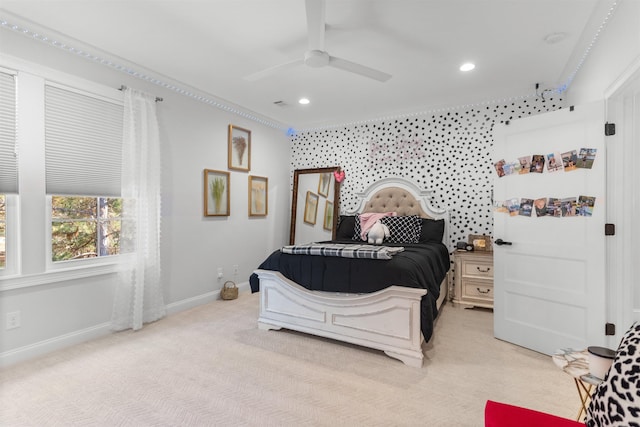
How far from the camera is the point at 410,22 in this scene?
2375mm

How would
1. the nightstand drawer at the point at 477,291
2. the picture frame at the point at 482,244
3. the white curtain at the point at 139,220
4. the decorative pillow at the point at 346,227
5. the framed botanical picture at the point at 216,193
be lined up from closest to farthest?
the white curtain at the point at 139,220 < the nightstand drawer at the point at 477,291 < the picture frame at the point at 482,244 < the framed botanical picture at the point at 216,193 < the decorative pillow at the point at 346,227

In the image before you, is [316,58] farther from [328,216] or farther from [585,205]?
[328,216]

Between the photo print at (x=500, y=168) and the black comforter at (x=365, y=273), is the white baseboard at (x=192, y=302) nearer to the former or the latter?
the black comforter at (x=365, y=273)

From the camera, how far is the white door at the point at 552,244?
2.31m

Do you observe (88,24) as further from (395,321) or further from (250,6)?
(395,321)

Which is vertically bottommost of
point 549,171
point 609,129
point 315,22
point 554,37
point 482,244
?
point 482,244

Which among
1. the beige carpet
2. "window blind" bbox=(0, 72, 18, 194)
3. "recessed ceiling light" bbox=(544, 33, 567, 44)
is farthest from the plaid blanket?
"window blind" bbox=(0, 72, 18, 194)

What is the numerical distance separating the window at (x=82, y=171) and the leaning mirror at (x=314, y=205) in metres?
2.69

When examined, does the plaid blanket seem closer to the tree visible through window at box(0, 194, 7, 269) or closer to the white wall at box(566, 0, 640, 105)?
the white wall at box(566, 0, 640, 105)

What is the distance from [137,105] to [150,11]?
1.10m

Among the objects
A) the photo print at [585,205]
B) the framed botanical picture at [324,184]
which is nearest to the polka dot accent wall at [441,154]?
the framed botanical picture at [324,184]

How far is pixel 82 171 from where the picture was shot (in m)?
2.81

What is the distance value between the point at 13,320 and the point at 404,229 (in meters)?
3.82

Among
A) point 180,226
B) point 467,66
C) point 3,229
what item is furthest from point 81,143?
point 467,66
